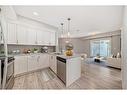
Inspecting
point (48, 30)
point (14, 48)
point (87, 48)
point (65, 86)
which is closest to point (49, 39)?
point (48, 30)

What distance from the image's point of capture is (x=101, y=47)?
9875 mm

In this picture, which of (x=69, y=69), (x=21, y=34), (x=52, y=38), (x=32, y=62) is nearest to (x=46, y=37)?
(x=52, y=38)

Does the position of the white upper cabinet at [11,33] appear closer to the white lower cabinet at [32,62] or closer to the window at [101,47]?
the white lower cabinet at [32,62]

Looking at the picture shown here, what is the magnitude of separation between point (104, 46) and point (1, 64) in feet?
29.3

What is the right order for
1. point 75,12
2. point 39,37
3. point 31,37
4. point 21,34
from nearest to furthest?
→ 1. point 75,12
2. point 21,34
3. point 31,37
4. point 39,37

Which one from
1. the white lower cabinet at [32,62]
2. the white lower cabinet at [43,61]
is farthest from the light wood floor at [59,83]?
the white lower cabinet at [43,61]

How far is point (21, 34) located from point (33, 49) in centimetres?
109

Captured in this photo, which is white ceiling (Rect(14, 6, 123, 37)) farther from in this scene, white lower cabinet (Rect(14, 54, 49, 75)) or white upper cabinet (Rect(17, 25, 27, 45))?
white lower cabinet (Rect(14, 54, 49, 75))

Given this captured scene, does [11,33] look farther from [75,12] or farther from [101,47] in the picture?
[101,47]

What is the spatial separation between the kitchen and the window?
4884mm

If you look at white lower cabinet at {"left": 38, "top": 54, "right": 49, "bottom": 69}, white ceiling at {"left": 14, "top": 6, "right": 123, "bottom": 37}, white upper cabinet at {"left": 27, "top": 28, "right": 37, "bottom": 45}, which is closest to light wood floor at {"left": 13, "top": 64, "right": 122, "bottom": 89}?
white lower cabinet at {"left": 38, "top": 54, "right": 49, "bottom": 69}

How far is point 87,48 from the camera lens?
38.7ft

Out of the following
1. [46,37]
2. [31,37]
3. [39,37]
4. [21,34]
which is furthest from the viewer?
[46,37]
